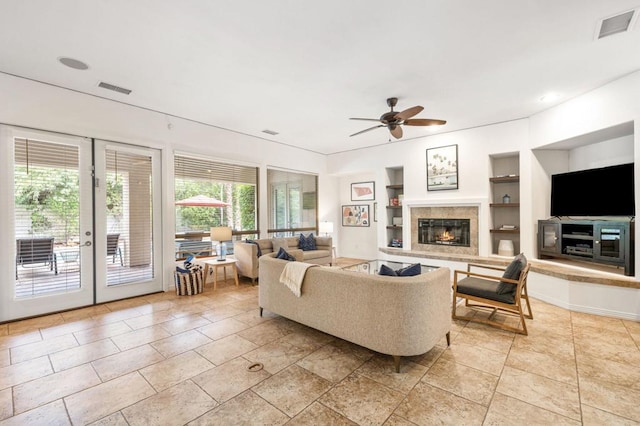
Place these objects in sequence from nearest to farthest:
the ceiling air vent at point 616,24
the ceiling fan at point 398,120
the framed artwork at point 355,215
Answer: the ceiling air vent at point 616,24 < the ceiling fan at point 398,120 < the framed artwork at point 355,215

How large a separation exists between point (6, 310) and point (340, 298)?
160 inches

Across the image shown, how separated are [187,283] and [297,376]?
119 inches

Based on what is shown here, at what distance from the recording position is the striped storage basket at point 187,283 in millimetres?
4609

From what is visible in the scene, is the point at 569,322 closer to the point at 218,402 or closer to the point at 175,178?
the point at 218,402

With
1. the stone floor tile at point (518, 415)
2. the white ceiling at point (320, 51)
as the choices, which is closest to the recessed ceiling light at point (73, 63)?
the white ceiling at point (320, 51)

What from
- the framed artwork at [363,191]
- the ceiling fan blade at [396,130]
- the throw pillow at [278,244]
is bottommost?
the throw pillow at [278,244]

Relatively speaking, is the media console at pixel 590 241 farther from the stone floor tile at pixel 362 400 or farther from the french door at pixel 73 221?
the french door at pixel 73 221

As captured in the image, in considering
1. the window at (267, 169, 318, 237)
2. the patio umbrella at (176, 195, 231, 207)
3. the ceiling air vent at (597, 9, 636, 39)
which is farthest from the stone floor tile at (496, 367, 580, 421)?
the window at (267, 169, 318, 237)

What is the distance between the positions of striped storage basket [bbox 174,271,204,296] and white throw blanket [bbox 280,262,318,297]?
7.24 feet

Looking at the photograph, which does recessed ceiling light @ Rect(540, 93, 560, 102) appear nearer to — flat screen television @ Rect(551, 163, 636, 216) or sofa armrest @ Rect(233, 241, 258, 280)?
flat screen television @ Rect(551, 163, 636, 216)

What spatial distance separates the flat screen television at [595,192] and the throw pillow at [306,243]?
4.42m

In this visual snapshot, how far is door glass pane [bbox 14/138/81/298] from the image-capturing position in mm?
3576

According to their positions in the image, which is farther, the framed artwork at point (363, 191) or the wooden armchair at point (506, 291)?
the framed artwork at point (363, 191)

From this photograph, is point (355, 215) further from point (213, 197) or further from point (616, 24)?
point (616, 24)
